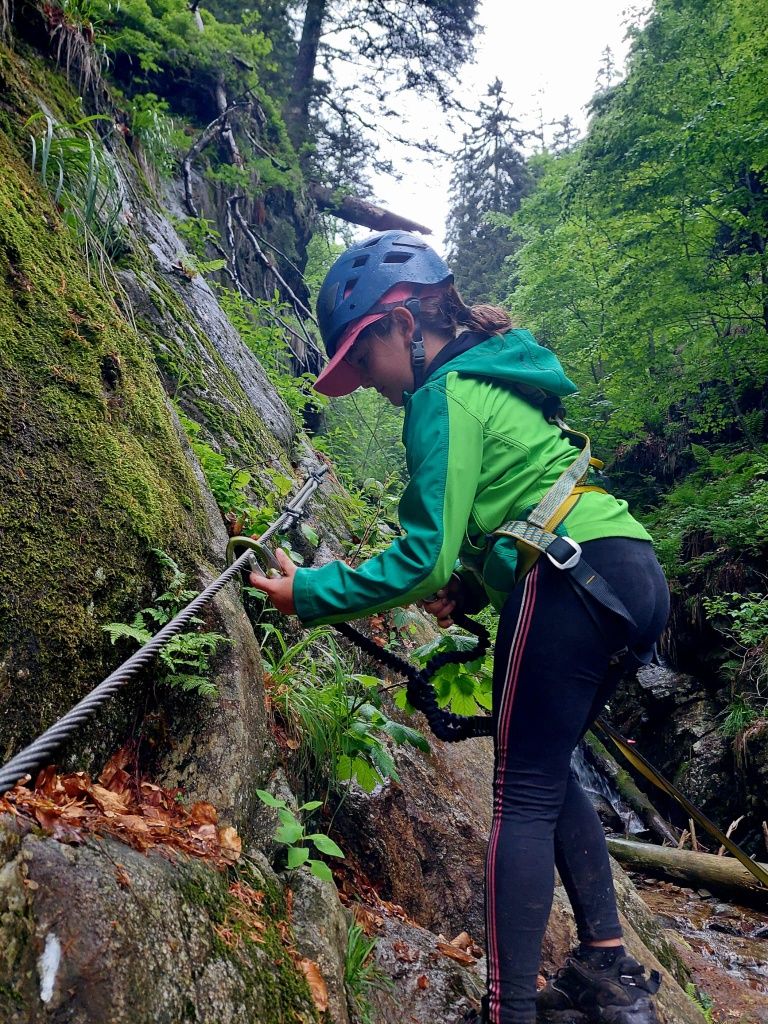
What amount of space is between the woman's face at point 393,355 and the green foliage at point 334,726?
1296 millimetres

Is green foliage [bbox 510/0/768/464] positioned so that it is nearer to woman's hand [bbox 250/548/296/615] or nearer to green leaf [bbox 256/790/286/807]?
woman's hand [bbox 250/548/296/615]

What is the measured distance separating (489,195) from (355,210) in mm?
16159

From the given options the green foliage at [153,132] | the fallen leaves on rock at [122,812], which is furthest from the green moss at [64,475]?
the green foliage at [153,132]

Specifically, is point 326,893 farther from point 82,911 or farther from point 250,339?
point 250,339

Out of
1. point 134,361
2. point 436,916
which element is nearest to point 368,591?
point 134,361

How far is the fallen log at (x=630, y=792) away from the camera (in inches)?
310

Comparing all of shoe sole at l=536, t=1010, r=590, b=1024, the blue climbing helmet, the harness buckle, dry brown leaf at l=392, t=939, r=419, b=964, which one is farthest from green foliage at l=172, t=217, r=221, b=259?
shoe sole at l=536, t=1010, r=590, b=1024

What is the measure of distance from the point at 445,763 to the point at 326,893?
1.63 m

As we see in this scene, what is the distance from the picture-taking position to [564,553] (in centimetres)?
202

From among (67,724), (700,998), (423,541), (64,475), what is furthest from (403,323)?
(700,998)

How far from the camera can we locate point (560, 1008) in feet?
6.88

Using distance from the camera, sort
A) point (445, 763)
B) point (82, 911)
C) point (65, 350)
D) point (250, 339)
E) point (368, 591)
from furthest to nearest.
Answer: point (250, 339) < point (445, 763) < point (65, 350) < point (368, 591) < point (82, 911)

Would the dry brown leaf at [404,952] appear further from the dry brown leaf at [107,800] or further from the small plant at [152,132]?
the small plant at [152,132]

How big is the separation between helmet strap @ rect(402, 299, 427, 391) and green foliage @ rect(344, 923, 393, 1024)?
6.78 feet
